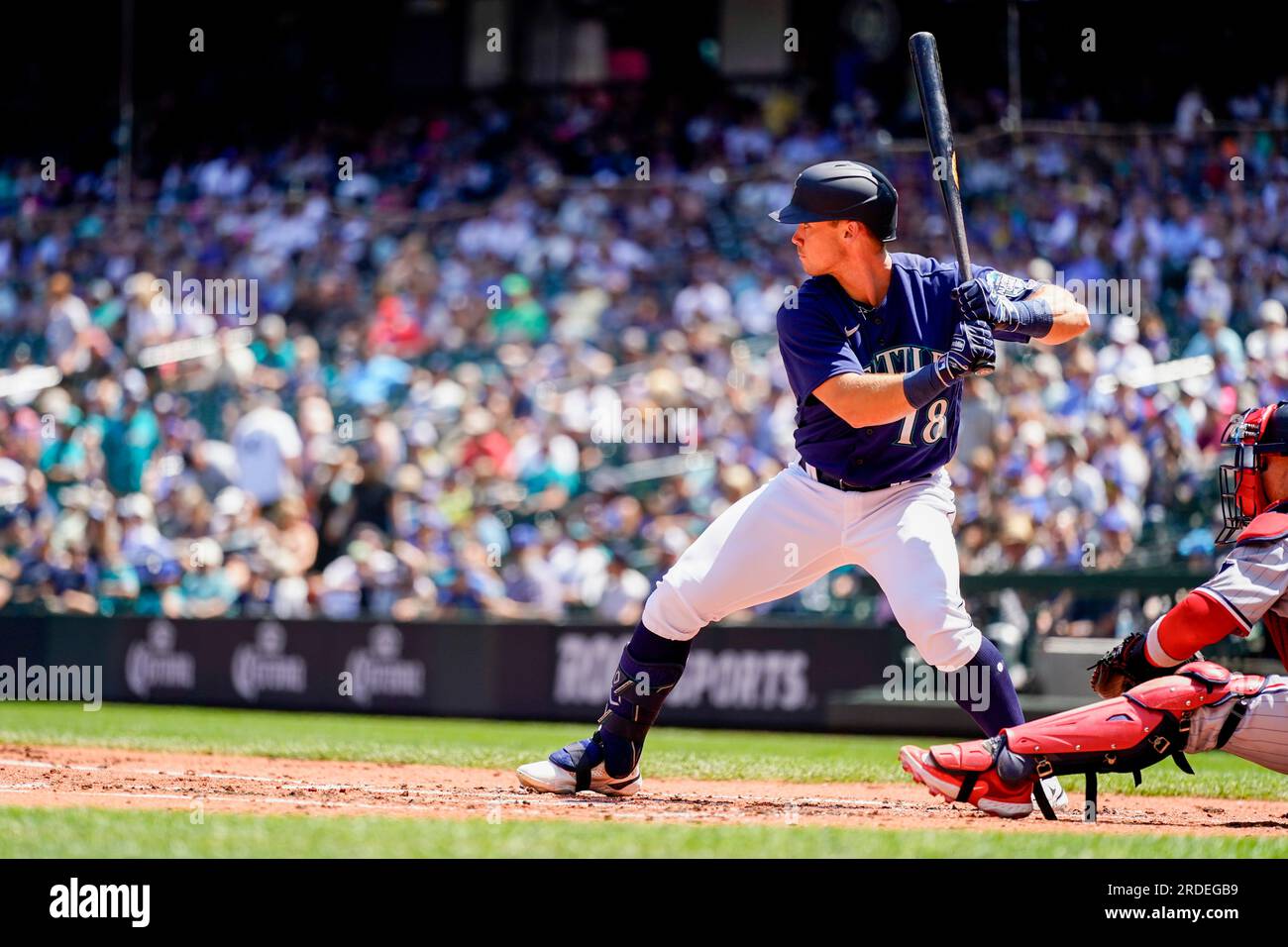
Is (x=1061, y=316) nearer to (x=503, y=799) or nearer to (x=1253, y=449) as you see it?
(x=1253, y=449)

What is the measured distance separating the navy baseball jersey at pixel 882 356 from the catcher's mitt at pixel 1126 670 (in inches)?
30.7

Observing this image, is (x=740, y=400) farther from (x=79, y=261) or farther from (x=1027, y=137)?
(x=79, y=261)

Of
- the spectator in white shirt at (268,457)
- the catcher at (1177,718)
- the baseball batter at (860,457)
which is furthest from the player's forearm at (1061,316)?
the spectator in white shirt at (268,457)

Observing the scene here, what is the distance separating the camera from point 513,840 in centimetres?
431

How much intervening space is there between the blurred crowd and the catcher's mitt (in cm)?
444

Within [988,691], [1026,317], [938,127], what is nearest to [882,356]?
[1026,317]

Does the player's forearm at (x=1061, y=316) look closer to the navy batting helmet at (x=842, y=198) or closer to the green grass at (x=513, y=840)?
the navy batting helmet at (x=842, y=198)

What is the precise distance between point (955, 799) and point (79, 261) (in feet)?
44.0

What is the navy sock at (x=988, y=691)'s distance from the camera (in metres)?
5.09

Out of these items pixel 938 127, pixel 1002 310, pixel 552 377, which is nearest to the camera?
pixel 1002 310

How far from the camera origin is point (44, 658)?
12766 millimetres

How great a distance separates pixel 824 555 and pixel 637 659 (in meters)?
0.68

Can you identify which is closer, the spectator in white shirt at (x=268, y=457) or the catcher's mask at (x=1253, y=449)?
the catcher's mask at (x=1253, y=449)
